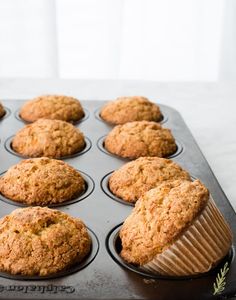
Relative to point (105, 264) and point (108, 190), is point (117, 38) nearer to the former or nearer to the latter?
point (108, 190)

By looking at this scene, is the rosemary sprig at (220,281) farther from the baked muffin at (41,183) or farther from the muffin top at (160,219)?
the baked muffin at (41,183)

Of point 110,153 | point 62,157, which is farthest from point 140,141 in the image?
point 62,157

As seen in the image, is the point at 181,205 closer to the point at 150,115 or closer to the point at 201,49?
the point at 150,115

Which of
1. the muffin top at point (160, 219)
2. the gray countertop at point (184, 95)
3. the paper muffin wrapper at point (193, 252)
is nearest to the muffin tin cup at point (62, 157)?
the gray countertop at point (184, 95)

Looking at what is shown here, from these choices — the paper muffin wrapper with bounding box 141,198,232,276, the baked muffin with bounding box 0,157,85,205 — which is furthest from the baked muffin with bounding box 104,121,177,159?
the paper muffin wrapper with bounding box 141,198,232,276

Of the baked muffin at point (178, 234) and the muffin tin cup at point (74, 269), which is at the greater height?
the baked muffin at point (178, 234)
